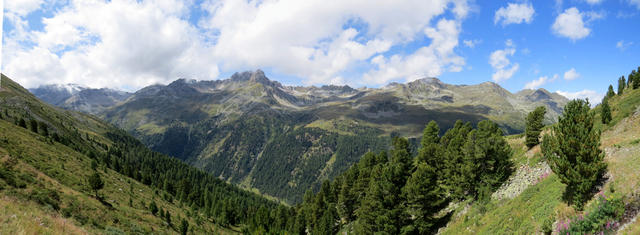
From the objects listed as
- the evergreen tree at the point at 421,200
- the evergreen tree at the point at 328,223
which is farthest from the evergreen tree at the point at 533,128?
the evergreen tree at the point at 328,223

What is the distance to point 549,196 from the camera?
28531 mm

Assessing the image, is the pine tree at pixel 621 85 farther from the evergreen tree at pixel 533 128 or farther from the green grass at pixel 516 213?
the green grass at pixel 516 213

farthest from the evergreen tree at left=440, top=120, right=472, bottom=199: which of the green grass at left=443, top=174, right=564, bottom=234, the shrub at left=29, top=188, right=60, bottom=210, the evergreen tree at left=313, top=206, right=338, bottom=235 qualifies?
the shrub at left=29, top=188, right=60, bottom=210

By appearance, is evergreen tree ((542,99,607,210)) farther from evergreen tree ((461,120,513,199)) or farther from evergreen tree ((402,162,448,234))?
evergreen tree ((402,162,448,234))

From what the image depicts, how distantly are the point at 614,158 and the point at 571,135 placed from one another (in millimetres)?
9110

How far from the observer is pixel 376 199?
47031 millimetres

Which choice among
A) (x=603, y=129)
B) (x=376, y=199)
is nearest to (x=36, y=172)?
(x=376, y=199)

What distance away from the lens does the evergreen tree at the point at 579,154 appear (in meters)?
22.6

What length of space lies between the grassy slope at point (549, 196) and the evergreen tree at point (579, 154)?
1.53m

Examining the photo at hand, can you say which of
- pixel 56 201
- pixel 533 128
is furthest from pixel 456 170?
pixel 56 201

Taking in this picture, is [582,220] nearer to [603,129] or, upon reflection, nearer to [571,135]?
[571,135]

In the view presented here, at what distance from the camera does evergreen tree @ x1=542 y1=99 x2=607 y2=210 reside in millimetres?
22609

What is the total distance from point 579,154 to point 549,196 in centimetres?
788

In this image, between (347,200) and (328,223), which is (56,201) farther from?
(347,200)
